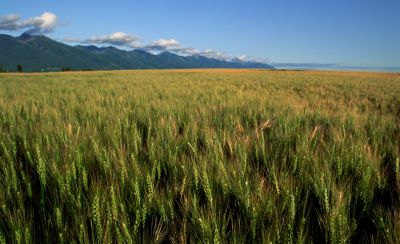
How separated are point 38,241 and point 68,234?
136 millimetres

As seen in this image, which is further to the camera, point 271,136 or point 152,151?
point 271,136

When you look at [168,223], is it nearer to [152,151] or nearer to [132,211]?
[132,211]

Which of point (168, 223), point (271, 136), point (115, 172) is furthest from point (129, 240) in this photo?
point (271, 136)

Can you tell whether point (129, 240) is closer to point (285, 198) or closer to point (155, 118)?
point (285, 198)

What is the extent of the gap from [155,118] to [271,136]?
4.00ft

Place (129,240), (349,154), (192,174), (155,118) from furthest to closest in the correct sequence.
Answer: (155,118), (349,154), (192,174), (129,240)

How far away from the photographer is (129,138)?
1.90 metres

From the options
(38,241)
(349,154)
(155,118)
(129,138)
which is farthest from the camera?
(155,118)

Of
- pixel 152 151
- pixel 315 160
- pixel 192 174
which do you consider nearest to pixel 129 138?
pixel 152 151

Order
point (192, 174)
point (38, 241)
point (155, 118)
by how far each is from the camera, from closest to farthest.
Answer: point (38, 241)
point (192, 174)
point (155, 118)

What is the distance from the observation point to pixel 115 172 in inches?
51.4

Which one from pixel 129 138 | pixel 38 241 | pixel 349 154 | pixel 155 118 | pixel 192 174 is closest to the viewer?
pixel 38 241

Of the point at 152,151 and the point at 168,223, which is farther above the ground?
the point at 152,151

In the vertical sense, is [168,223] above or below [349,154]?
below
